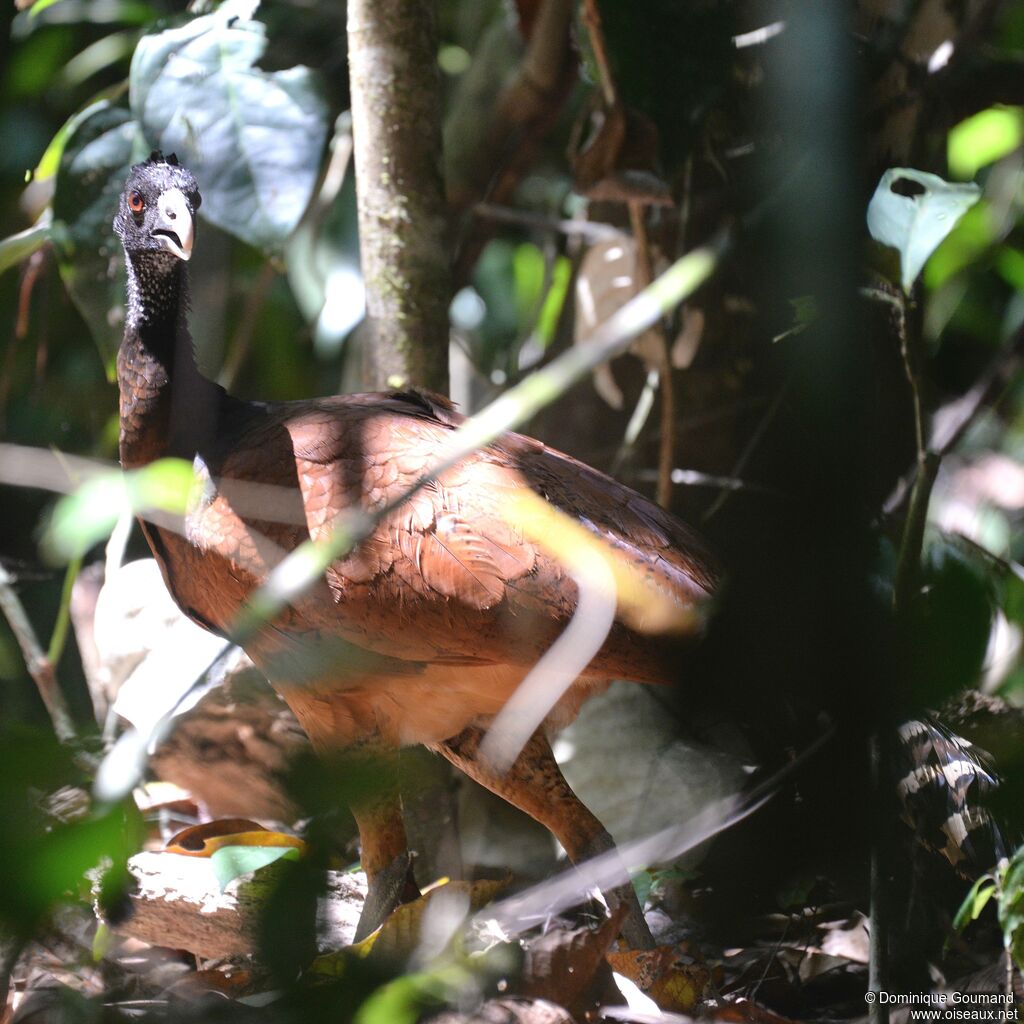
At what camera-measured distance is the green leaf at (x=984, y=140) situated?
6.94ft

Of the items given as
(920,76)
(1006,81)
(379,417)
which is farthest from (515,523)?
(1006,81)

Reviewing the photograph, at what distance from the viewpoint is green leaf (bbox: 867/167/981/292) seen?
1685 millimetres

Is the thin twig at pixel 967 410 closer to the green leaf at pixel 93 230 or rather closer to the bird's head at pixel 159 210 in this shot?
the bird's head at pixel 159 210

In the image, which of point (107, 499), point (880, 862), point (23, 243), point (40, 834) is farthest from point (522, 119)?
point (40, 834)

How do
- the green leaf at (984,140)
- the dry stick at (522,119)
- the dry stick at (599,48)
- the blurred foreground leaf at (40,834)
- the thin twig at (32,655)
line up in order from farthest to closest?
the dry stick at (522,119), the thin twig at (32,655), the dry stick at (599,48), the green leaf at (984,140), the blurred foreground leaf at (40,834)

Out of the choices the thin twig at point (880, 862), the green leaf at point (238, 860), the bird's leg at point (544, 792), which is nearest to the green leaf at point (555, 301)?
the bird's leg at point (544, 792)

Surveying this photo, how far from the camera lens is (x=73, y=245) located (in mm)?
2770

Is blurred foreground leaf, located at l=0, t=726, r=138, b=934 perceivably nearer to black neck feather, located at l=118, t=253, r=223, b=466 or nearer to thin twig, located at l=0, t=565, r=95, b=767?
black neck feather, located at l=118, t=253, r=223, b=466

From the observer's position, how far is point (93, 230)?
9.14ft

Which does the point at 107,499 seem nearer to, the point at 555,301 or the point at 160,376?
the point at 160,376

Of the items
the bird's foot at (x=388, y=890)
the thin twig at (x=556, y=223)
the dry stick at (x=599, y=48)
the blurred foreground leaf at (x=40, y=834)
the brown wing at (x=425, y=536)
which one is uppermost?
the dry stick at (x=599, y=48)

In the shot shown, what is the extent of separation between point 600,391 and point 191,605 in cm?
159

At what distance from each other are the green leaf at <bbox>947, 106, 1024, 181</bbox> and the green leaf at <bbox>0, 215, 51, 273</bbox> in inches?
85.4

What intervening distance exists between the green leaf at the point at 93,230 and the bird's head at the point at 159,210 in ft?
0.81
